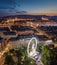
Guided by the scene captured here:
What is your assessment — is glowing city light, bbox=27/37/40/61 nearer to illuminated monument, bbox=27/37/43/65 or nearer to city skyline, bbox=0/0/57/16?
illuminated monument, bbox=27/37/43/65

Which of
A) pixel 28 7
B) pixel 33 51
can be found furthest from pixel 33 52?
pixel 28 7

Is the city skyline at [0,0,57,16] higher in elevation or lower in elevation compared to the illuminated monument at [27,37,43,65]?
higher

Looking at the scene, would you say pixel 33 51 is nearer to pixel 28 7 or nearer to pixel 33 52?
pixel 33 52

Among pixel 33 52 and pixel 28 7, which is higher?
pixel 28 7

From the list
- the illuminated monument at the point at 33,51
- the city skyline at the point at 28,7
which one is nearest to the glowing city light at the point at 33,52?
the illuminated monument at the point at 33,51

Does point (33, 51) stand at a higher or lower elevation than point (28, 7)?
lower

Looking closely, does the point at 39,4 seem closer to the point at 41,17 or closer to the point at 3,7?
the point at 41,17

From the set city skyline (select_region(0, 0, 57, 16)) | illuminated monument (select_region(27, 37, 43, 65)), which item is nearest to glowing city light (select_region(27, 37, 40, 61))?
illuminated monument (select_region(27, 37, 43, 65))

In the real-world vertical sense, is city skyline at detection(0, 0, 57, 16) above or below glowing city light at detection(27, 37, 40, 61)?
above
